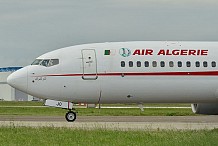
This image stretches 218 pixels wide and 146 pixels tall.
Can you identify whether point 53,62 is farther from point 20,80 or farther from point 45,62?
point 20,80

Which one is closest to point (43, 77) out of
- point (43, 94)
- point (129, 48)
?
point (43, 94)

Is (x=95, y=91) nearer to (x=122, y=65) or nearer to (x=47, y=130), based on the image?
(x=122, y=65)

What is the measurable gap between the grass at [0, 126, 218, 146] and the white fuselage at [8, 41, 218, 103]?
21.2ft

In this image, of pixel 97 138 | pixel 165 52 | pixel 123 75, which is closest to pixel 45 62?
pixel 123 75

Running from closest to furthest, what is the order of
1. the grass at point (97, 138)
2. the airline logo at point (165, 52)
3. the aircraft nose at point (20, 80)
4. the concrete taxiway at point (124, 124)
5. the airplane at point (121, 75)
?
the grass at point (97, 138) < the concrete taxiway at point (124, 124) < the aircraft nose at point (20, 80) < the airplane at point (121, 75) < the airline logo at point (165, 52)

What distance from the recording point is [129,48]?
3309 centimetres

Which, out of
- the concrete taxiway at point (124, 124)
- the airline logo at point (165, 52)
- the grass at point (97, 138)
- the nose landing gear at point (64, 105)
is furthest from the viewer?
the airline logo at point (165, 52)

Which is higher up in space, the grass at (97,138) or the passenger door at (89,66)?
the passenger door at (89,66)

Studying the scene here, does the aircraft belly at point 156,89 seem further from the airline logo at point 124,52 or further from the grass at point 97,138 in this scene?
the grass at point 97,138

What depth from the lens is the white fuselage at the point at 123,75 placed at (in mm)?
32469

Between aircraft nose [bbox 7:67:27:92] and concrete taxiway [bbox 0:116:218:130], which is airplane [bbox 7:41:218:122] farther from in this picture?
concrete taxiway [bbox 0:116:218:130]

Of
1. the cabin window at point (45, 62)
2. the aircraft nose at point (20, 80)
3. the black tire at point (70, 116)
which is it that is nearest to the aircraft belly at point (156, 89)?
the black tire at point (70, 116)

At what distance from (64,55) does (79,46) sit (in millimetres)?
1062

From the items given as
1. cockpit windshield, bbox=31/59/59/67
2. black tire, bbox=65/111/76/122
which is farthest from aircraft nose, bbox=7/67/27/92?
black tire, bbox=65/111/76/122
